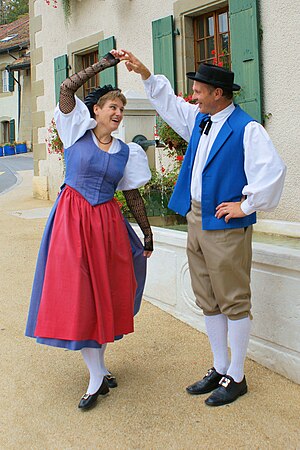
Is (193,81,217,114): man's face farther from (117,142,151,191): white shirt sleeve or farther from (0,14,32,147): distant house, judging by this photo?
(0,14,32,147): distant house

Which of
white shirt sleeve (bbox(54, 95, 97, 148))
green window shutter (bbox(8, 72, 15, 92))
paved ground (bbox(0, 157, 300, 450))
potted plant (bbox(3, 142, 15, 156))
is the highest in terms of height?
green window shutter (bbox(8, 72, 15, 92))

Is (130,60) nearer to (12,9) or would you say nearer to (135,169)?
(135,169)

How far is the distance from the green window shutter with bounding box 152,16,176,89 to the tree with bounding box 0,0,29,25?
33.9 metres

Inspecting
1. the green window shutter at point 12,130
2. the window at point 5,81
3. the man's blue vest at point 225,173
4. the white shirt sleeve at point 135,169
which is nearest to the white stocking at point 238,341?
the man's blue vest at point 225,173

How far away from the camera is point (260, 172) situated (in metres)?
2.50

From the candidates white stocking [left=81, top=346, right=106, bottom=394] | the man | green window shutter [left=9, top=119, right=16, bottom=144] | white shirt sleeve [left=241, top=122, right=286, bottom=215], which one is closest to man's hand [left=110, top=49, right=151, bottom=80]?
the man

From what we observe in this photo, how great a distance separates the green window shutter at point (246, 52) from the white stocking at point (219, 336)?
3.59 metres

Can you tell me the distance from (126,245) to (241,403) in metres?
0.95

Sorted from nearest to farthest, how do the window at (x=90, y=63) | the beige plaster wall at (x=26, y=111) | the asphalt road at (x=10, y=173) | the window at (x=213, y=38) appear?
the window at (x=213, y=38), the window at (x=90, y=63), the asphalt road at (x=10, y=173), the beige plaster wall at (x=26, y=111)

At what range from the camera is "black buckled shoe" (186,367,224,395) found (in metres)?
2.94

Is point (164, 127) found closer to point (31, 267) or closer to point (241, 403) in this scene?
point (31, 267)

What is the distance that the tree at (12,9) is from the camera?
38.7 metres

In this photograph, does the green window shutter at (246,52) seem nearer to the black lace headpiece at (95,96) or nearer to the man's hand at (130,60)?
the man's hand at (130,60)

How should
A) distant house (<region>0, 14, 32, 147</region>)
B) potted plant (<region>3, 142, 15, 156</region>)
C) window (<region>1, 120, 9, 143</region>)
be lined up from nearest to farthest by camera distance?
distant house (<region>0, 14, 32, 147</region>), potted plant (<region>3, 142, 15, 156</region>), window (<region>1, 120, 9, 143</region>)
